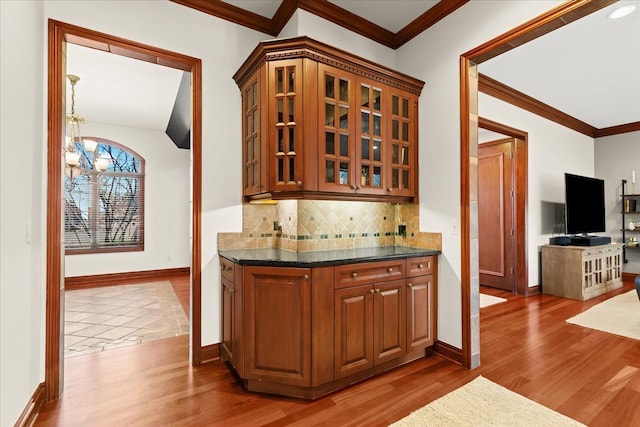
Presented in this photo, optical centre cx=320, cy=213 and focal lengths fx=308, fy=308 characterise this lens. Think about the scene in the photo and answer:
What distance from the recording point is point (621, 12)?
2.71 metres

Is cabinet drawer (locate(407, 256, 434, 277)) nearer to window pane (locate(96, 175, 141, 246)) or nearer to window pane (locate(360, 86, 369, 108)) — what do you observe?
window pane (locate(360, 86, 369, 108))

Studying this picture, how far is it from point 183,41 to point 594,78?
4.91 meters

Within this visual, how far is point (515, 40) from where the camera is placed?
226cm

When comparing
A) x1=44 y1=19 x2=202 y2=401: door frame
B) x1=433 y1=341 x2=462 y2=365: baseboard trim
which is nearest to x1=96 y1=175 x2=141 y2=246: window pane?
x1=44 y1=19 x2=202 y2=401: door frame

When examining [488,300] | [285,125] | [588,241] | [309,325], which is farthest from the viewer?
[588,241]

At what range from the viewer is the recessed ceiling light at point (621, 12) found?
2650 millimetres

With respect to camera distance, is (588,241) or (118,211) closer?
(588,241)

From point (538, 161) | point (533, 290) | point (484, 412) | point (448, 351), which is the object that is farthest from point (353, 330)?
point (538, 161)

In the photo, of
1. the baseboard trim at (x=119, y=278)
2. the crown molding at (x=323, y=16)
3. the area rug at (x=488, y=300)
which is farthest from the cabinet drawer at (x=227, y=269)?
the baseboard trim at (x=119, y=278)

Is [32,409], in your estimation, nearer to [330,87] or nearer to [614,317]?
[330,87]

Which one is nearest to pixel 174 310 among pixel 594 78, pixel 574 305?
pixel 574 305

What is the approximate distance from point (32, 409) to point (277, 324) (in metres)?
1.53

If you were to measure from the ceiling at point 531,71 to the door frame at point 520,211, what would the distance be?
30.1 inches

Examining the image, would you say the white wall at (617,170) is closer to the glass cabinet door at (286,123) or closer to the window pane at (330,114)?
the window pane at (330,114)
